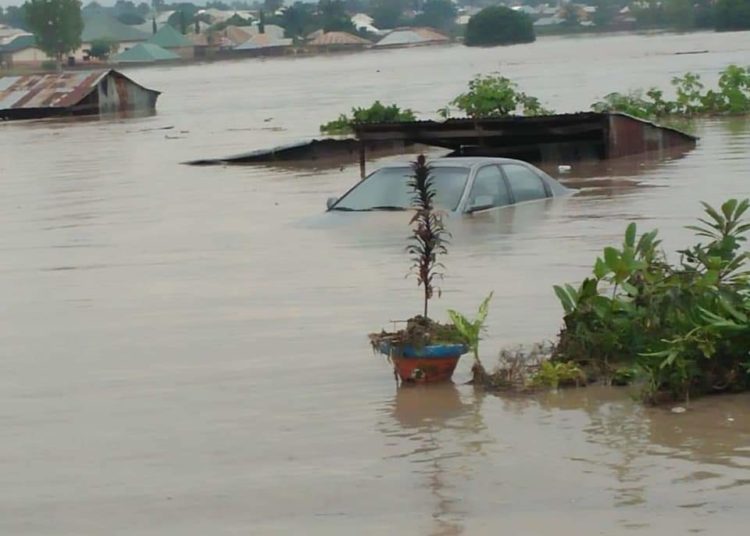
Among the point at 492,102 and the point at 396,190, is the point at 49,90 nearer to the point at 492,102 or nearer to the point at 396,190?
the point at 492,102

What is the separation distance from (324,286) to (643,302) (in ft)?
15.2

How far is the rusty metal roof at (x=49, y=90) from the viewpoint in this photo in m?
59.3

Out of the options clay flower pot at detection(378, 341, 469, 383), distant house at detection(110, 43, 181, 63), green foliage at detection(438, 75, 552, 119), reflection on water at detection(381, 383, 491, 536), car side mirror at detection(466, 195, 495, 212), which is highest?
distant house at detection(110, 43, 181, 63)

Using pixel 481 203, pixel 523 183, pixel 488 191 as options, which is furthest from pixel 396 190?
pixel 523 183

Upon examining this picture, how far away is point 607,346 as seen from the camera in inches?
384

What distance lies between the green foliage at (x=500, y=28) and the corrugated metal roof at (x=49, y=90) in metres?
124

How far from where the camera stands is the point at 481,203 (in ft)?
56.4

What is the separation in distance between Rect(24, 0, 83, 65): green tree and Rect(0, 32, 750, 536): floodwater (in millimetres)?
152018

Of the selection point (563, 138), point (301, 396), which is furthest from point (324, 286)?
point (563, 138)

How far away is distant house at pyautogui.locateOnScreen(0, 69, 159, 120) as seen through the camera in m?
59.4

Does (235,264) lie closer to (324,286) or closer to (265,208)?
(324,286)

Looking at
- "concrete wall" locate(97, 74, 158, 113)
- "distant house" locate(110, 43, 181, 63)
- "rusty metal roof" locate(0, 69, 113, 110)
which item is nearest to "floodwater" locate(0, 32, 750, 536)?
"rusty metal roof" locate(0, 69, 113, 110)

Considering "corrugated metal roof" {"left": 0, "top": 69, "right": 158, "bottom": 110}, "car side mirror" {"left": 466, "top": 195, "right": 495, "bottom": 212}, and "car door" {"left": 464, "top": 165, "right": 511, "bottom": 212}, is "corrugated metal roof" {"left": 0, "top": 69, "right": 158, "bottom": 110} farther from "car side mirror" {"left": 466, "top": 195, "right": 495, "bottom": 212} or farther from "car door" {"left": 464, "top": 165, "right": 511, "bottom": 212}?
"car side mirror" {"left": 466, "top": 195, "right": 495, "bottom": 212}

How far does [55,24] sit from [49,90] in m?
115
